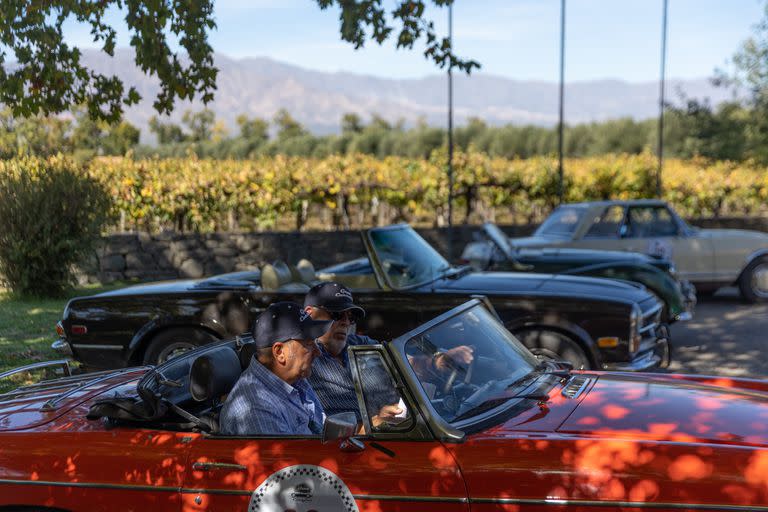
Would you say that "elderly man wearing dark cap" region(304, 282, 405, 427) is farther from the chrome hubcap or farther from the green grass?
the chrome hubcap

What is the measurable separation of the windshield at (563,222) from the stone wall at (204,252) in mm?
3664

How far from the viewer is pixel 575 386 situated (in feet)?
12.6

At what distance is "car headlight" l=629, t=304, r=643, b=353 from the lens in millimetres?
6711

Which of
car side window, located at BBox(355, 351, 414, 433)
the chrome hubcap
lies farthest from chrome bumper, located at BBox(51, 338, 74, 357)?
the chrome hubcap

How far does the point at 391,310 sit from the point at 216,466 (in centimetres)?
366

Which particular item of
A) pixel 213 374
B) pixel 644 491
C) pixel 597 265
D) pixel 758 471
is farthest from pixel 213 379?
pixel 597 265

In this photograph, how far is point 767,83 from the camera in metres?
22.4

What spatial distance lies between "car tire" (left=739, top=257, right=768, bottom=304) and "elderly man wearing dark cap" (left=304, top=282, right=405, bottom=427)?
34.1ft

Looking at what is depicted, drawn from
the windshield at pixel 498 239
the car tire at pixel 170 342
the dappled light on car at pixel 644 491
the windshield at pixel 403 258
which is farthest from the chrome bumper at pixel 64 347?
the dappled light on car at pixel 644 491

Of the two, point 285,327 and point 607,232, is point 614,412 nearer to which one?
point 285,327

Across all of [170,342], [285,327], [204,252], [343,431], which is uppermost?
[285,327]

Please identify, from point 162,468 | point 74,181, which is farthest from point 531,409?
point 74,181

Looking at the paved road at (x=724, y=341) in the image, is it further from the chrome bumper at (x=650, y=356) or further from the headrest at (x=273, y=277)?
the headrest at (x=273, y=277)

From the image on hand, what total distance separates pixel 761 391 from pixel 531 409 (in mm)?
1274
